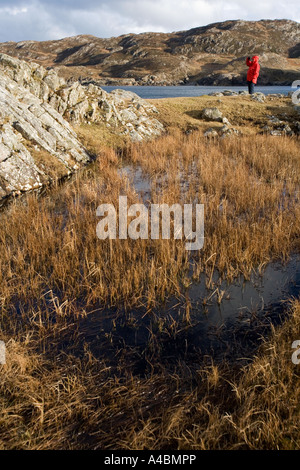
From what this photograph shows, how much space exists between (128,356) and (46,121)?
1266cm

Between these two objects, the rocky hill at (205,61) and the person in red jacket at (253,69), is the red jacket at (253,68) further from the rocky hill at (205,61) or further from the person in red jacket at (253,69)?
the rocky hill at (205,61)

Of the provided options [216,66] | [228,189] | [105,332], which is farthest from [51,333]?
[216,66]

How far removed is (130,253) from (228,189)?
4.58 metres

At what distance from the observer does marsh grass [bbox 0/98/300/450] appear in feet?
8.25

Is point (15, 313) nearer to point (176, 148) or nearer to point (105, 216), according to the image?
point (105, 216)

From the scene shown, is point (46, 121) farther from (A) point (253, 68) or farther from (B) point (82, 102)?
(A) point (253, 68)

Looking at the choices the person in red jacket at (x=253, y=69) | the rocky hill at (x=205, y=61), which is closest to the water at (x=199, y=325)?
the person in red jacket at (x=253, y=69)

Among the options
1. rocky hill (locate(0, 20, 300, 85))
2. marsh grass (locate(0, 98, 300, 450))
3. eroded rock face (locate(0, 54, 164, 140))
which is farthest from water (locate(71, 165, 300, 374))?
rocky hill (locate(0, 20, 300, 85))

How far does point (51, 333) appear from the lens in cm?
377

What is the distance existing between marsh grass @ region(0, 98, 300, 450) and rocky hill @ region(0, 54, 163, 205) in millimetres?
3939

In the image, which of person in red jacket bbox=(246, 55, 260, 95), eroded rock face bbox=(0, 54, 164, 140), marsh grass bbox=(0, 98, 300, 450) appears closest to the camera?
marsh grass bbox=(0, 98, 300, 450)

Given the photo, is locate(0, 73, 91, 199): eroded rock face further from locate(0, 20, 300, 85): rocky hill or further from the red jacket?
locate(0, 20, 300, 85): rocky hill

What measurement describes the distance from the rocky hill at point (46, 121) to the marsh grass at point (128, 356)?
3.94 metres

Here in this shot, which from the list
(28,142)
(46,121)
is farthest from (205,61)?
(28,142)
